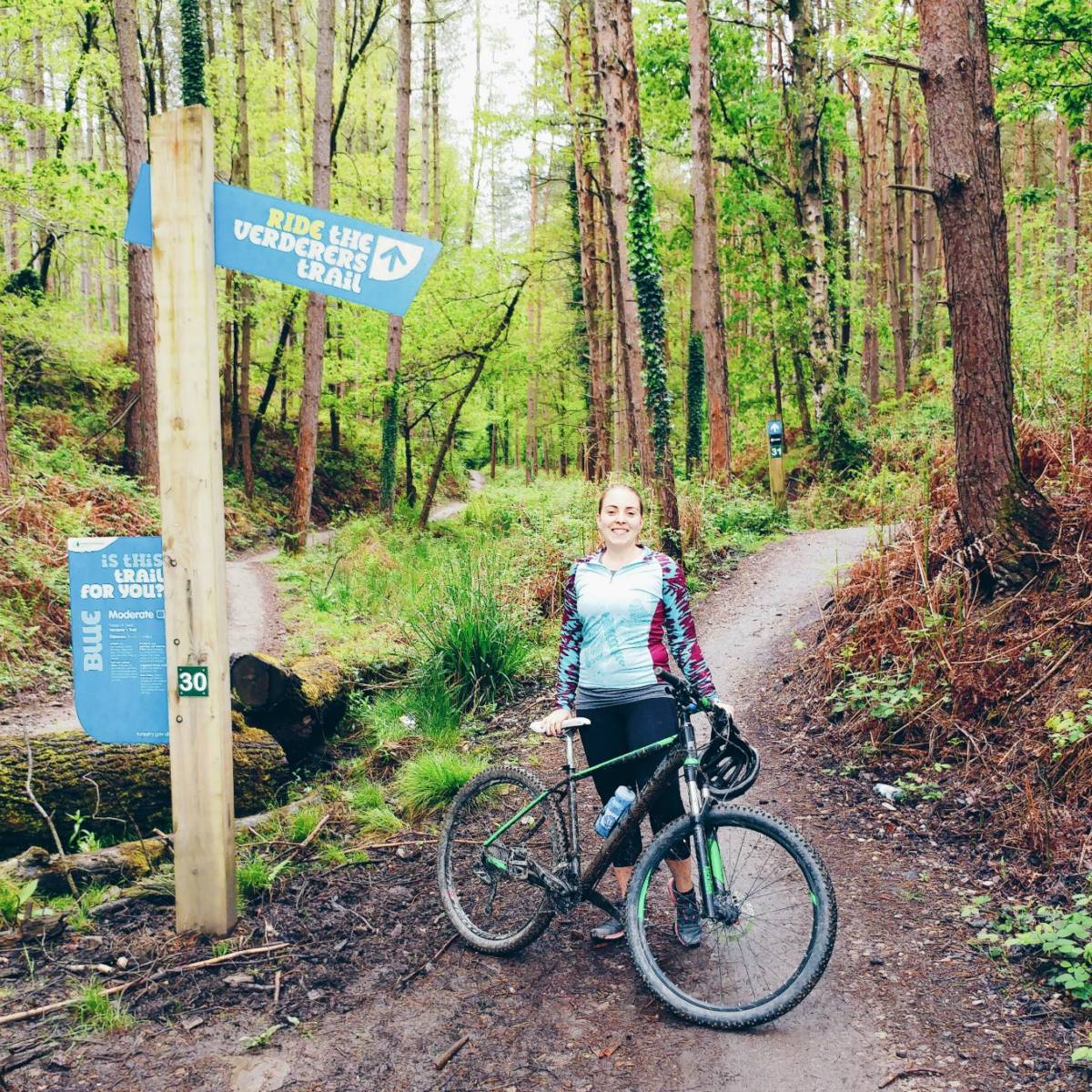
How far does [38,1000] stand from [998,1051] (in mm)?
3691

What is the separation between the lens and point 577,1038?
3254 millimetres

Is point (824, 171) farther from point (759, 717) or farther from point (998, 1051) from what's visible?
point (998, 1051)

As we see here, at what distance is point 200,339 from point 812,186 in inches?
594

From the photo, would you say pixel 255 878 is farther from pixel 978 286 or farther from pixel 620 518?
pixel 978 286

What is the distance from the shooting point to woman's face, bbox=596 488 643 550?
12.0ft

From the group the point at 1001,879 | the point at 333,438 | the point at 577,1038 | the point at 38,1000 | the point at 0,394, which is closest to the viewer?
the point at 577,1038

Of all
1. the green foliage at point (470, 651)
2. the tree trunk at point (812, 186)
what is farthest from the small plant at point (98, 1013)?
the tree trunk at point (812, 186)

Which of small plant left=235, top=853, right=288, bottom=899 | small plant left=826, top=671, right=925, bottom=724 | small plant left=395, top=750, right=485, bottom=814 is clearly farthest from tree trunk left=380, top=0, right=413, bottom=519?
small plant left=235, top=853, right=288, bottom=899

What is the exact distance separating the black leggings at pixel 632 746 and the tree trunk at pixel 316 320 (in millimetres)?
13584

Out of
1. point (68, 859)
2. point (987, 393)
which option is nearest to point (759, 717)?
point (987, 393)

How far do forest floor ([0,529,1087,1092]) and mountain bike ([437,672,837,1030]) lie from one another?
15 centimetres

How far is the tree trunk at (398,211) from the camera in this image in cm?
1736

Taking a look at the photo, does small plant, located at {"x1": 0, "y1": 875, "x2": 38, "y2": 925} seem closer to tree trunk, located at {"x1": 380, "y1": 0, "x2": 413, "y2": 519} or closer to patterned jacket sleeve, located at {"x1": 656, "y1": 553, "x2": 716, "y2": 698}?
patterned jacket sleeve, located at {"x1": 656, "y1": 553, "x2": 716, "y2": 698}

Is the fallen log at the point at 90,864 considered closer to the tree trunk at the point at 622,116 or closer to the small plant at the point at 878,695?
the small plant at the point at 878,695
